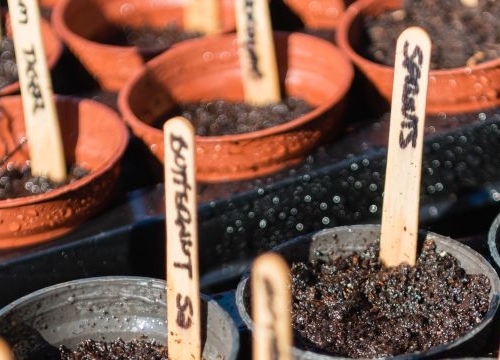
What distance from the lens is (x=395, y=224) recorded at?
1.59 metres

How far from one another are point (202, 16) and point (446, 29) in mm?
606

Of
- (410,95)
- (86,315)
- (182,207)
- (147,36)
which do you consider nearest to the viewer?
(182,207)

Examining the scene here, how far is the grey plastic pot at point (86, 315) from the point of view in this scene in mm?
1515

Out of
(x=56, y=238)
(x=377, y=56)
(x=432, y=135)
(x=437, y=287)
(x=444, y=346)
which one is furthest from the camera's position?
(x=377, y=56)

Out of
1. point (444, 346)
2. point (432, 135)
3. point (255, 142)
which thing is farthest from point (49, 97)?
point (444, 346)

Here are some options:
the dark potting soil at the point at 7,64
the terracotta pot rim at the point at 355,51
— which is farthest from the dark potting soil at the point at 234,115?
the dark potting soil at the point at 7,64

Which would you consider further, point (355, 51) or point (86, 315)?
point (355, 51)

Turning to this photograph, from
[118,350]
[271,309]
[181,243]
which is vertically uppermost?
[271,309]

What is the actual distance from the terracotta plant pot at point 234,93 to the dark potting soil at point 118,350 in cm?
40

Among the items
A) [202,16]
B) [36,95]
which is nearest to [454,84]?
[202,16]

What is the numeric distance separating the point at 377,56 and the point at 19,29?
86 cm

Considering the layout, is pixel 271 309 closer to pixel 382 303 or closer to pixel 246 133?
pixel 382 303

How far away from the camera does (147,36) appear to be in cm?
245

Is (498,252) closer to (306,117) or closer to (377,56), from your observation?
(306,117)
